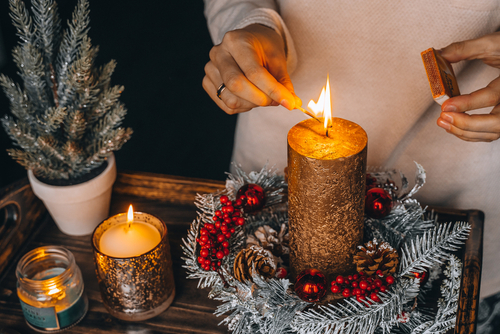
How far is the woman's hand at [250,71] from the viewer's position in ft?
1.94

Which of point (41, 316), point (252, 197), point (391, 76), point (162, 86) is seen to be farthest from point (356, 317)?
point (162, 86)

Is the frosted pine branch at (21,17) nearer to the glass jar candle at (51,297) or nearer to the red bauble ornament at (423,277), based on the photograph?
the glass jar candle at (51,297)

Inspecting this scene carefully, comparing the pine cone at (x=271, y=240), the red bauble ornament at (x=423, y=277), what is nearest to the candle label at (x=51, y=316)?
the pine cone at (x=271, y=240)

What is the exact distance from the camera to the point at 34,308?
0.60 meters

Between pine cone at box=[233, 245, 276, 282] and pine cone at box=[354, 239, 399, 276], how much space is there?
4.9 inches

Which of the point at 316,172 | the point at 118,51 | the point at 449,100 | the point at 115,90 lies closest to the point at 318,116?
the point at 316,172

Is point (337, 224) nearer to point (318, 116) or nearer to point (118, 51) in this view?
point (318, 116)

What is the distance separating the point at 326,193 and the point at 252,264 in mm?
165

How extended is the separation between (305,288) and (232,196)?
9.9 inches

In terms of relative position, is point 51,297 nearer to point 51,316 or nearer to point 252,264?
point 51,316

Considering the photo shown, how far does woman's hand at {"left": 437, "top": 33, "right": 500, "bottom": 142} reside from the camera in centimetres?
60

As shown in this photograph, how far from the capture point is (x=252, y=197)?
0.68 metres

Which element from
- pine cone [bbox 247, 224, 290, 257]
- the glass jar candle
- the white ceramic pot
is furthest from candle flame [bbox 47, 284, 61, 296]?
pine cone [bbox 247, 224, 290, 257]

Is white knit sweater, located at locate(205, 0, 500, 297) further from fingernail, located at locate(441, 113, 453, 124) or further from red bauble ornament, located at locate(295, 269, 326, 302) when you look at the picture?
red bauble ornament, located at locate(295, 269, 326, 302)
